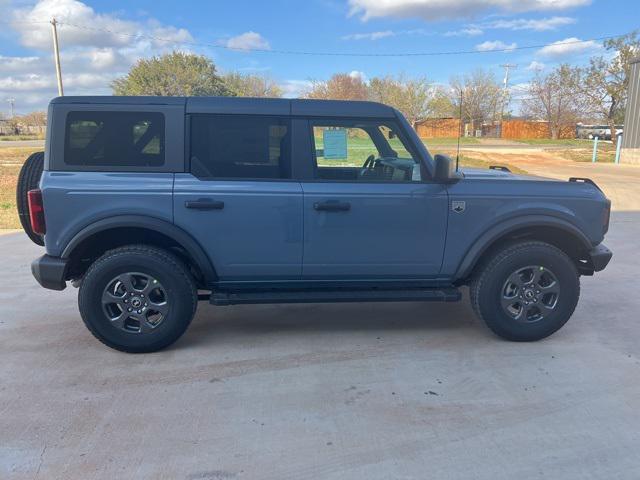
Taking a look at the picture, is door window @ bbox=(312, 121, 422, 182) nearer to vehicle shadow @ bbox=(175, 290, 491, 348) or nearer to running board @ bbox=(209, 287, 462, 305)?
running board @ bbox=(209, 287, 462, 305)

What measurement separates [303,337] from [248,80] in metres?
36.4

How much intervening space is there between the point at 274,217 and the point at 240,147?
578mm

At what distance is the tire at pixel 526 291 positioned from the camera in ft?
12.8

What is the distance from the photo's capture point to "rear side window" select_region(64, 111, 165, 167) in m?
3.63

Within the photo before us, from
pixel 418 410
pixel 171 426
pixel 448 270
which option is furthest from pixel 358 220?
pixel 171 426

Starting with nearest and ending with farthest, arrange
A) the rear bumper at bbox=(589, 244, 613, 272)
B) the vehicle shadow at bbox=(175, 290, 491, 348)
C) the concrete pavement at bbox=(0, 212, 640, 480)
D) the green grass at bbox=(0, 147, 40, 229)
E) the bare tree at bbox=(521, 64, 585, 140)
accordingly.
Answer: the concrete pavement at bbox=(0, 212, 640, 480), the rear bumper at bbox=(589, 244, 613, 272), the vehicle shadow at bbox=(175, 290, 491, 348), the green grass at bbox=(0, 147, 40, 229), the bare tree at bbox=(521, 64, 585, 140)

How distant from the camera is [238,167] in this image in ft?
12.3

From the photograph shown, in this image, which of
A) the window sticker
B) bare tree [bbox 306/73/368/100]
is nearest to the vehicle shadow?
the window sticker

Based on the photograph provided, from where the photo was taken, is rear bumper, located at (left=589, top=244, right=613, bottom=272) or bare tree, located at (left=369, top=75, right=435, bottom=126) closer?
rear bumper, located at (left=589, top=244, right=613, bottom=272)

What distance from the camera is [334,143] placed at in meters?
3.91

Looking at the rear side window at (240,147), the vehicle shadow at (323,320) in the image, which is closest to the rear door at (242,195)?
the rear side window at (240,147)

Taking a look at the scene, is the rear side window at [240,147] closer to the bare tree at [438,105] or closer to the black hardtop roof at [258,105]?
the black hardtop roof at [258,105]

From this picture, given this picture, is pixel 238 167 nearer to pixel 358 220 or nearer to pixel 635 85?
pixel 358 220

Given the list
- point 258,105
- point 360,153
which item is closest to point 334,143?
point 360,153
